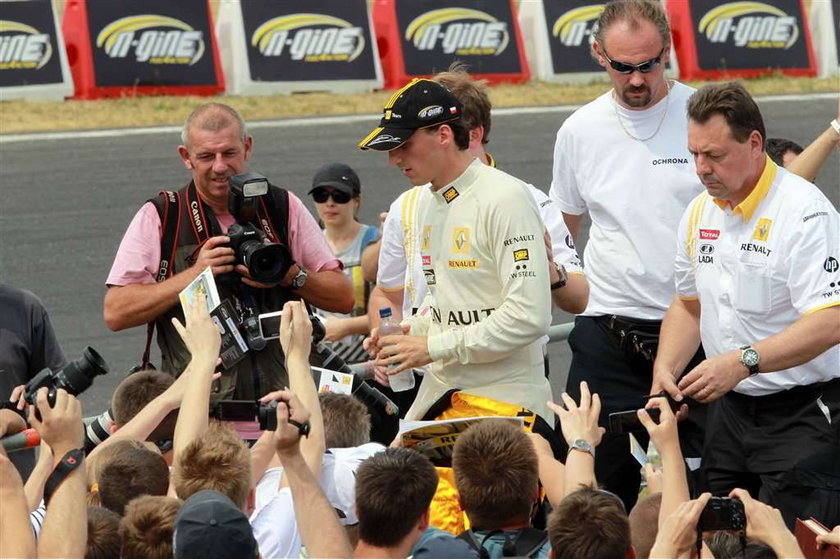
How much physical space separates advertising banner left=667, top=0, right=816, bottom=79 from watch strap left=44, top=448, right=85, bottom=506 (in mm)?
16435

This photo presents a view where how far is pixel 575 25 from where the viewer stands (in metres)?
20.1

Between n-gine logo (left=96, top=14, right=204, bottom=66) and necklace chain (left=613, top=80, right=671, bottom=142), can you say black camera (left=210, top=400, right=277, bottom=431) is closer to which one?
necklace chain (left=613, top=80, right=671, bottom=142)

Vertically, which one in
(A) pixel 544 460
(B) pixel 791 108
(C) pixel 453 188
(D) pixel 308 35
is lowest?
(B) pixel 791 108

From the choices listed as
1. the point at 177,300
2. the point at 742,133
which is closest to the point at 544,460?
the point at 742,133

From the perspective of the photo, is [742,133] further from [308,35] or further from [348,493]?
[308,35]

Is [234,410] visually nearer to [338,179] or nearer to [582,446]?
[582,446]

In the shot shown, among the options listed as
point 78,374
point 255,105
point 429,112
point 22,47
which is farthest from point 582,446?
point 22,47

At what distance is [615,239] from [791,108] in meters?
12.5

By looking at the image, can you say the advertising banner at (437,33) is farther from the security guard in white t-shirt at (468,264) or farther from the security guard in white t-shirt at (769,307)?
the security guard in white t-shirt at (769,307)

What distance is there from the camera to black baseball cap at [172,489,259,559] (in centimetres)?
420

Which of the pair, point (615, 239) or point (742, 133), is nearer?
point (742, 133)

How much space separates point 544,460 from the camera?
582cm

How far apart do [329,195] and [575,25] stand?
11.4m

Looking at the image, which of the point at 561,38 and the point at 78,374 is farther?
the point at 561,38
